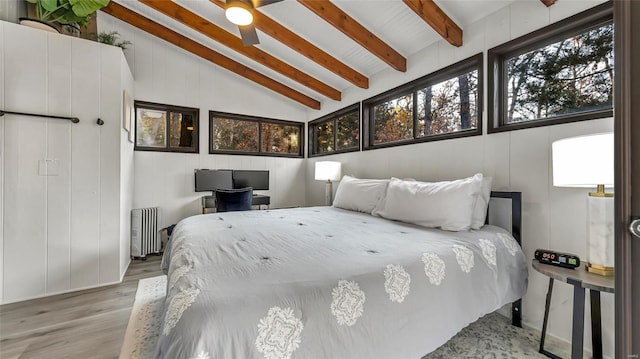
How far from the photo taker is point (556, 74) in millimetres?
1891

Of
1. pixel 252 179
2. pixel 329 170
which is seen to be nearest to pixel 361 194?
pixel 329 170

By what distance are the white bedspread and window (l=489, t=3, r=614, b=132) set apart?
39.3 inches

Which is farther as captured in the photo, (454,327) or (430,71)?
(430,71)

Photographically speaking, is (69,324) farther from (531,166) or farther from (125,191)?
(531,166)

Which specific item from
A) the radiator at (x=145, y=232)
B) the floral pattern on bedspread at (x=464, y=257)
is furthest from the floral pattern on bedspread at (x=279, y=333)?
the radiator at (x=145, y=232)

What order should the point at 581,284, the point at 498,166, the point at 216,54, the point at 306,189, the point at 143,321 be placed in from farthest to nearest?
1. the point at 306,189
2. the point at 216,54
3. the point at 498,166
4. the point at 143,321
5. the point at 581,284

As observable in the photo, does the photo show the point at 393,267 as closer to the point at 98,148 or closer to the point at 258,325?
the point at 258,325

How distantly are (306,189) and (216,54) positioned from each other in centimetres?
282

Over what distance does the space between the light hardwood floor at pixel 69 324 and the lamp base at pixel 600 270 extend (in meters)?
2.80

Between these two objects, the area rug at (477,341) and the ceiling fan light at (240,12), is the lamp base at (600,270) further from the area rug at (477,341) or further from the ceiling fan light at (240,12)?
the ceiling fan light at (240,12)

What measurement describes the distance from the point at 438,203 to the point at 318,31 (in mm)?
2352

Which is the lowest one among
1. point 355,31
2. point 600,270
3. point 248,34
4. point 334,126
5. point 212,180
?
point 600,270

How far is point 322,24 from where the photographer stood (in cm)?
283

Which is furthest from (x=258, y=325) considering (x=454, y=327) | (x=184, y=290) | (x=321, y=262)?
(x=454, y=327)
